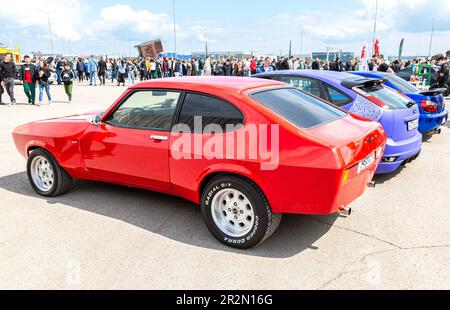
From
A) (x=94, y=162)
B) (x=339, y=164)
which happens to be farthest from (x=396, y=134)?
(x=94, y=162)

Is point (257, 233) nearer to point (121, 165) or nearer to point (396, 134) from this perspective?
point (121, 165)

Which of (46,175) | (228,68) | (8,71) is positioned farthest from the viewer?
(228,68)

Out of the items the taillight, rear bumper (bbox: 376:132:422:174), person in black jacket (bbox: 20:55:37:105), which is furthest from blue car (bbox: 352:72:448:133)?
person in black jacket (bbox: 20:55:37:105)

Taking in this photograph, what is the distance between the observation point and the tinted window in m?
3.41

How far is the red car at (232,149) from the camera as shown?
3.05 meters

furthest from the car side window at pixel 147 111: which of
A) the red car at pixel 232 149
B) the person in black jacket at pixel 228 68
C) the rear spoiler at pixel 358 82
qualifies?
the person in black jacket at pixel 228 68

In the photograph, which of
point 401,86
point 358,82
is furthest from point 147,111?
point 401,86

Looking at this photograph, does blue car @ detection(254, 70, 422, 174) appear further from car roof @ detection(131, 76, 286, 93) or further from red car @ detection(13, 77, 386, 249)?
car roof @ detection(131, 76, 286, 93)

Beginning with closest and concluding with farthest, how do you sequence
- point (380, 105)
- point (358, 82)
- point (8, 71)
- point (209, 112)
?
point (209, 112)
point (380, 105)
point (358, 82)
point (8, 71)

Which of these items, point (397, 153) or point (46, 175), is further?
point (397, 153)

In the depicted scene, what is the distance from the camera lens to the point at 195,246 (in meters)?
3.53

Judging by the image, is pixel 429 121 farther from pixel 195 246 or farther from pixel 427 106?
pixel 195 246

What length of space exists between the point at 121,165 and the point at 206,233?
122 centimetres

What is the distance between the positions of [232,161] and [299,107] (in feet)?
3.07
